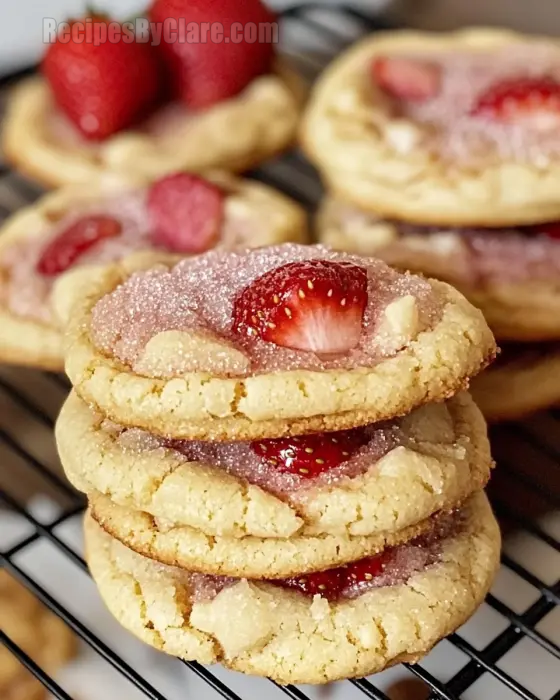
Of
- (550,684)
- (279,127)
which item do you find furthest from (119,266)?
(550,684)

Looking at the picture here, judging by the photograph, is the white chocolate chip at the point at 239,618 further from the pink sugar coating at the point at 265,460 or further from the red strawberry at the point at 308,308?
the red strawberry at the point at 308,308

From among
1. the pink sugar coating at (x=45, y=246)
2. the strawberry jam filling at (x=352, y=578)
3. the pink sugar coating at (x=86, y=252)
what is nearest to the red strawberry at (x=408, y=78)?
the pink sugar coating at (x=86, y=252)

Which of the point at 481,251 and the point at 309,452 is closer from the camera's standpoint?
the point at 309,452

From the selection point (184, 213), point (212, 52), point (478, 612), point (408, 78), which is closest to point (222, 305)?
point (184, 213)

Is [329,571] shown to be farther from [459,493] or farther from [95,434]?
[95,434]

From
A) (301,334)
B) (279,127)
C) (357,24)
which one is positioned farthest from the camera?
(357,24)

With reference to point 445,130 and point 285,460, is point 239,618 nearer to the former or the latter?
point 285,460
